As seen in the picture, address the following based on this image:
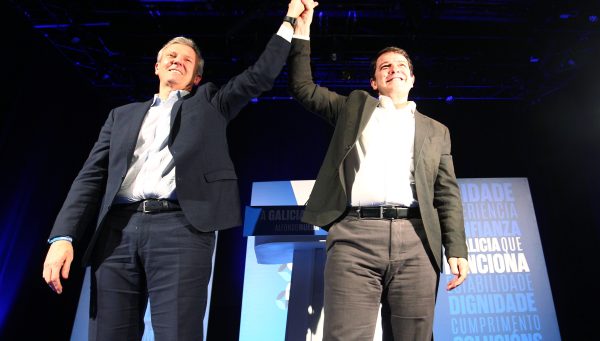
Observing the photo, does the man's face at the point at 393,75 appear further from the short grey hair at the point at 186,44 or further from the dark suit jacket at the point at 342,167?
the short grey hair at the point at 186,44

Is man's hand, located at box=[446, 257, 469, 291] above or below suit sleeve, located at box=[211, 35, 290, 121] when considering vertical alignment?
below

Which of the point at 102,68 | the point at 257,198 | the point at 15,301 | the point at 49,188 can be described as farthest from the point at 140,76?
the point at 15,301

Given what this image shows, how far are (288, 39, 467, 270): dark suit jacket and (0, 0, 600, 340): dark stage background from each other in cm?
249

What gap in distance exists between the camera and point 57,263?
1470 millimetres

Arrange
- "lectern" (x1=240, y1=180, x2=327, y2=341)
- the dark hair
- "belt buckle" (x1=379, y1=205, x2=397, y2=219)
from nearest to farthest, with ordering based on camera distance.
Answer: "belt buckle" (x1=379, y1=205, x2=397, y2=219) → the dark hair → "lectern" (x1=240, y1=180, x2=327, y2=341)

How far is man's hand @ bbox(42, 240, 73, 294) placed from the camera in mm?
1457

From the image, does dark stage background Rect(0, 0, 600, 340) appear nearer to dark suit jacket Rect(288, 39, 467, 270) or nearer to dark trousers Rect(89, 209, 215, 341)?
dark suit jacket Rect(288, 39, 467, 270)

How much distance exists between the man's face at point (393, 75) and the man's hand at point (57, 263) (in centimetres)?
143

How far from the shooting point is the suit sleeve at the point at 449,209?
171 centimetres

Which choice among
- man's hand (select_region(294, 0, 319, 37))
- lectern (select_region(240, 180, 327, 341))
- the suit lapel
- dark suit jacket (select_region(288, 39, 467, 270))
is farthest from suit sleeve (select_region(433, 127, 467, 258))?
man's hand (select_region(294, 0, 319, 37))

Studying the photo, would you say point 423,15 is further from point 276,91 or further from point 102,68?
point 102,68

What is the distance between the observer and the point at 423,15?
4332 mm

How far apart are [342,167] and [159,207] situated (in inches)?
27.8

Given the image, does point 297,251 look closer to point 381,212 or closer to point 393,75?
point 381,212
